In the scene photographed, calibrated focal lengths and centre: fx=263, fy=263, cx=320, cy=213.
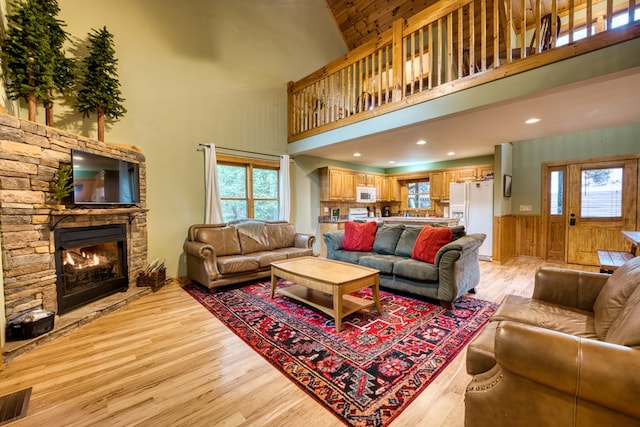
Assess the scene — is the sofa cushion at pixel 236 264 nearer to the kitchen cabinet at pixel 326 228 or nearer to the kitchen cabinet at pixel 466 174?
the kitchen cabinet at pixel 326 228

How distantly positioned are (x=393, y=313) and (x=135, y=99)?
4562 mm

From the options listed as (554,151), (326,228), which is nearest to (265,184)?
(326,228)

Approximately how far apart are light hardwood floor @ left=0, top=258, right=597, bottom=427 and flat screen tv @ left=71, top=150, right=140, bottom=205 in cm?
136

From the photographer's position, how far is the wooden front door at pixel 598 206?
4.71 meters

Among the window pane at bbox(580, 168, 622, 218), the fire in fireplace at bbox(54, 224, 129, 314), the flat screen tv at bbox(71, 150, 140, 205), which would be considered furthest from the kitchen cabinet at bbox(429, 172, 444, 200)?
the fire in fireplace at bbox(54, 224, 129, 314)

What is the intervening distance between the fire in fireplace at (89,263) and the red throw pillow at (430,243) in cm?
386

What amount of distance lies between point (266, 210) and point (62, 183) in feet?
10.6

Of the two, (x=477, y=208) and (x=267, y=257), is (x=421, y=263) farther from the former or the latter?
(x=477, y=208)

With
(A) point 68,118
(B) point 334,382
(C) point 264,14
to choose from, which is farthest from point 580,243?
(A) point 68,118

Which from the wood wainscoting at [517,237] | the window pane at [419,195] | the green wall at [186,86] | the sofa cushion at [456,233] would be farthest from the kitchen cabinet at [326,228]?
the wood wainscoting at [517,237]

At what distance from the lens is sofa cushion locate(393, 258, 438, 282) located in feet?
10.0

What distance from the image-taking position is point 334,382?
1.78 meters

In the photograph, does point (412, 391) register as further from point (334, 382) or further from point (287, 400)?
point (287, 400)

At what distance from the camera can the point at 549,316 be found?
1736mm
